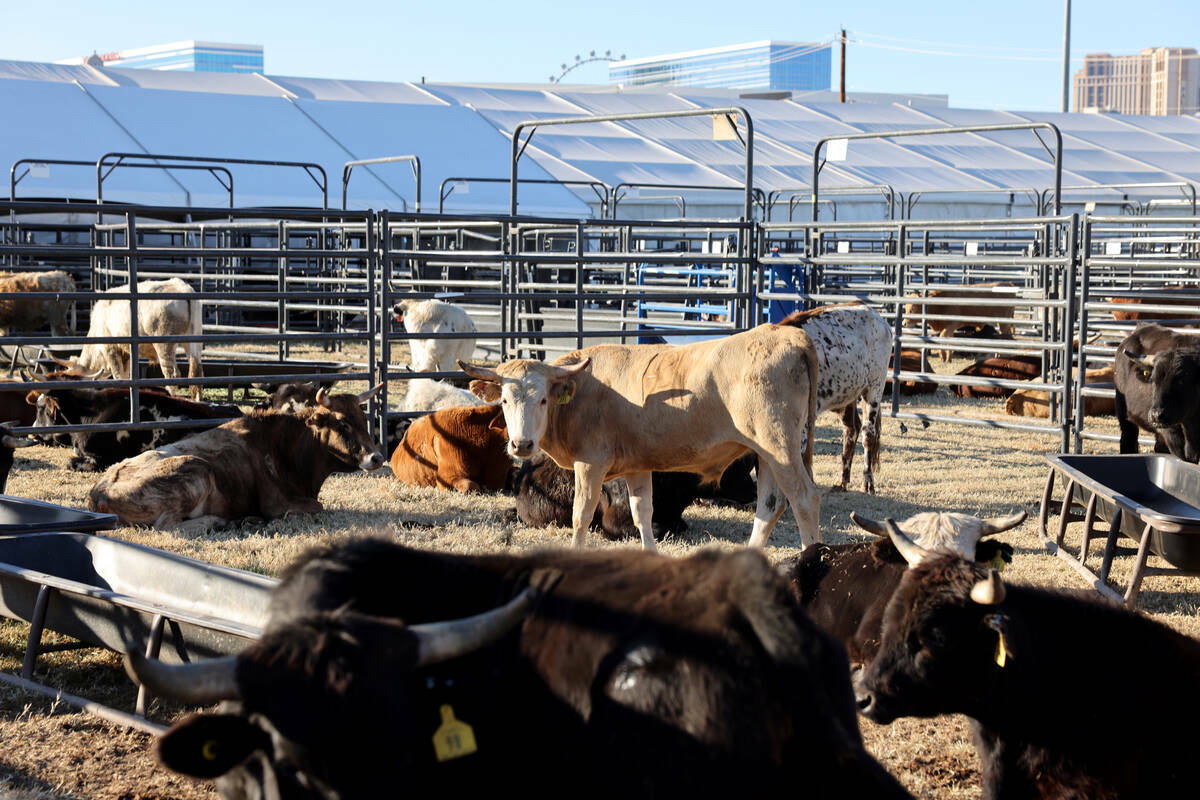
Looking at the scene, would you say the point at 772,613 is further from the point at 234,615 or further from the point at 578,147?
the point at 578,147

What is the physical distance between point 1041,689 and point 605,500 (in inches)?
171

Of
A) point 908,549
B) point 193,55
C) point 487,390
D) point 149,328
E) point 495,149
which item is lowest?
point 908,549

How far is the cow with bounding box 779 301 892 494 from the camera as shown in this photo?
8.75m

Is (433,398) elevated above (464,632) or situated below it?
below

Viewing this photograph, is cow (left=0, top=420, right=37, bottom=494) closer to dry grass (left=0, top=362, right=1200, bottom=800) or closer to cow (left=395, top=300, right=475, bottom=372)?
dry grass (left=0, top=362, right=1200, bottom=800)

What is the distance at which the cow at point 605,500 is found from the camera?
7531 mm

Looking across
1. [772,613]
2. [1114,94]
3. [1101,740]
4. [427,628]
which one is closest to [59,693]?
[427,628]

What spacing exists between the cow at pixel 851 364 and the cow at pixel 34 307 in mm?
10315

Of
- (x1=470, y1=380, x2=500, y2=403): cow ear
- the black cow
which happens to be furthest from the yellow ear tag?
the black cow

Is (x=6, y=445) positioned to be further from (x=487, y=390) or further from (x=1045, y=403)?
(x=1045, y=403)

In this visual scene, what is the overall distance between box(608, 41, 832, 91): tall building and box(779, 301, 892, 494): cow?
124 metres

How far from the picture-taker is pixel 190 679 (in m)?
2.25

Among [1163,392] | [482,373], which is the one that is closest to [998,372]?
[1163,392]

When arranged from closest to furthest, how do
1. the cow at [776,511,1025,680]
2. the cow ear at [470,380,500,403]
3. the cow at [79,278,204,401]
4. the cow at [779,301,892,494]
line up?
the cow at [776,511,1025,680] → the cow at [779,301,892,494] → the cow ear at [470,380,500,403] → the cow at [79,278,204,401]
